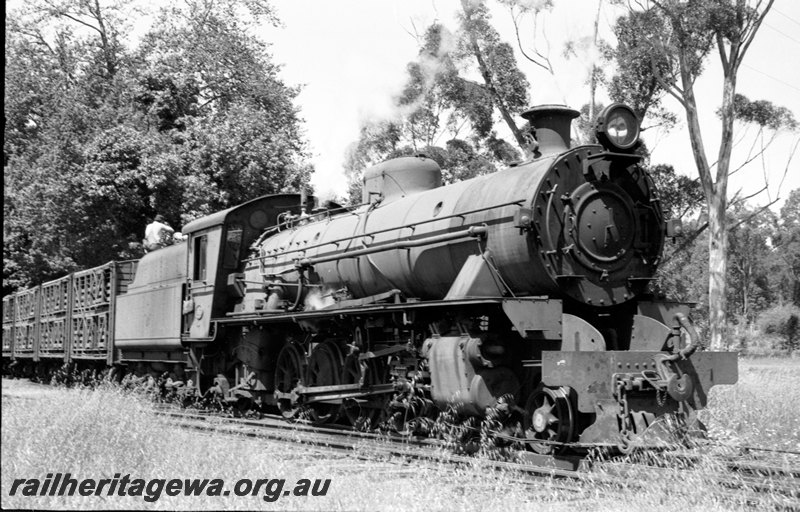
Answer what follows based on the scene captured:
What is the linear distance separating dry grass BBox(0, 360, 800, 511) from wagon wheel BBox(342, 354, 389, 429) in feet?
5.34

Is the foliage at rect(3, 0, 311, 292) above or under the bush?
above

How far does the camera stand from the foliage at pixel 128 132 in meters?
24.6

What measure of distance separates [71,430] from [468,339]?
410 centimetres

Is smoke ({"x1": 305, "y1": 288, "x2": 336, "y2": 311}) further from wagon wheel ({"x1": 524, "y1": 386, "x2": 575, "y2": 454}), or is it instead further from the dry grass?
wagon wheel ({"x1": 524, "y1": 386, "x2": 575, "y2": 454})

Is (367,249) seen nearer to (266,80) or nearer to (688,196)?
(688,196)

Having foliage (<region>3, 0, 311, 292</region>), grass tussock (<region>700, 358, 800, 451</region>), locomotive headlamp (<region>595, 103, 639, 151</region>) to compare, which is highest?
foliage (<region>3, 0, 311, 292</region>)

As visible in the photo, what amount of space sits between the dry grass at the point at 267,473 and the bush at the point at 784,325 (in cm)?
4602

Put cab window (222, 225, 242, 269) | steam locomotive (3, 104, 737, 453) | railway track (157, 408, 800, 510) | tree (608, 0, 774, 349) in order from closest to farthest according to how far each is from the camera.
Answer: railway track (157, 408, 800, 510) < steam locomotive (3, 104, 737, 453) < cab window (222, 225, 242, 269) < tree (608, 0, 774, 349)

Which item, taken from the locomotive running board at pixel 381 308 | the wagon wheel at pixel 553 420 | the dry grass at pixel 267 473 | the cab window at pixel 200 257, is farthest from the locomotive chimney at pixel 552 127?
the cab window at pixel 200 257

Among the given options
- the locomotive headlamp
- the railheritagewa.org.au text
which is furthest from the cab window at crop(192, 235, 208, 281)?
the railheritagewa.org.au text

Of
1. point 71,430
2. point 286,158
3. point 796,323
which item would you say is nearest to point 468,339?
point 71,430

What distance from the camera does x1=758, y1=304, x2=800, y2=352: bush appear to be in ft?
167

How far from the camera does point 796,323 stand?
5194 centimetres

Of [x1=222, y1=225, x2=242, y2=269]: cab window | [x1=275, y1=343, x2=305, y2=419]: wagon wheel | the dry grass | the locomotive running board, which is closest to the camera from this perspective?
the dry grass
